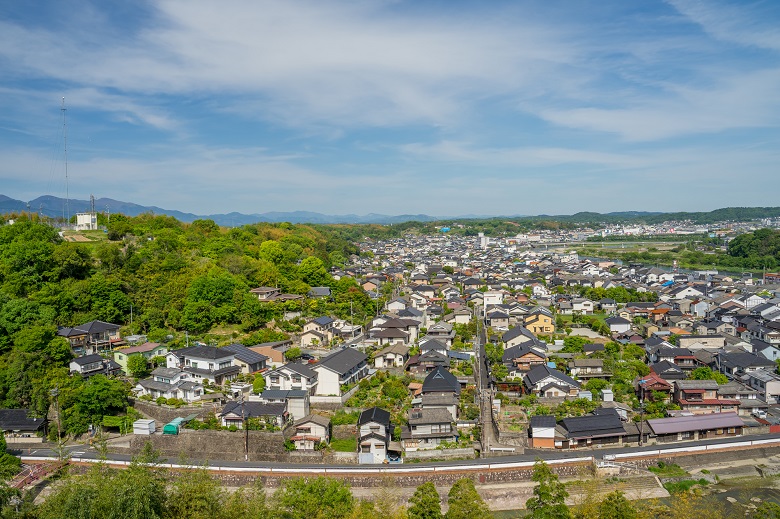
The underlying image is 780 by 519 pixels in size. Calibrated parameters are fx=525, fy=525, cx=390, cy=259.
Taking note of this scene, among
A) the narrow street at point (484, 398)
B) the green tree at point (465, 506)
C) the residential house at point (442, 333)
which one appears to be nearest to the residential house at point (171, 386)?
the narrow street at point (484, 398)

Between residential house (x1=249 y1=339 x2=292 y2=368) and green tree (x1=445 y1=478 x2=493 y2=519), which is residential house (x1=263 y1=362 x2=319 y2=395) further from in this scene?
green tree (x1=445 y1=478 x2=493 y2=519)

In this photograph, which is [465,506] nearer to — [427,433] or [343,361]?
[427,433]

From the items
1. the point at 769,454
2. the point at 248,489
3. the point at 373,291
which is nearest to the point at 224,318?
the point at 248,489

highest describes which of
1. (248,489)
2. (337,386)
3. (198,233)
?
(198,233)

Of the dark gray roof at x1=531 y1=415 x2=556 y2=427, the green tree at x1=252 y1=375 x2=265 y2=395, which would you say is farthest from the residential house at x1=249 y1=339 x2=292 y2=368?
the dark gray roof at x1=531 y1=415 x2=556 y2=427

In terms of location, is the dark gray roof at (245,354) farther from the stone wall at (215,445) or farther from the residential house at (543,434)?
the residential house at (543,434)

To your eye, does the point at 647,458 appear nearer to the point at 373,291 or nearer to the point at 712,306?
the point at 712,306
